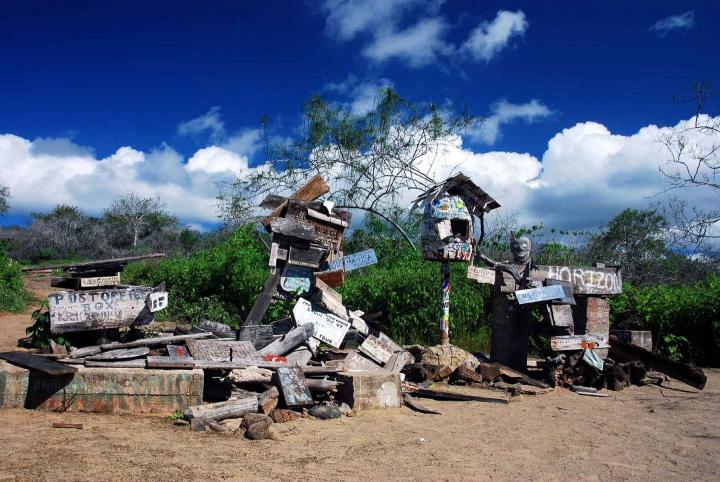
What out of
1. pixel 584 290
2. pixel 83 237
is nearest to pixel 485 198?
pixel 584 290

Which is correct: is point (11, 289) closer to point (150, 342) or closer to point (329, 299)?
point (150, 342)

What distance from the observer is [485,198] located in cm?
966

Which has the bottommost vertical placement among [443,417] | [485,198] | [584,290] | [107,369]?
[443,417]

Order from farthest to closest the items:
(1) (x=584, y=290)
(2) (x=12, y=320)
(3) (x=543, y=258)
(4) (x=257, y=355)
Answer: (3) (x=543, y=258) < (2) (x=12, y=320) < (1) (x=584, y=290) < (4) (x=257, y=355)

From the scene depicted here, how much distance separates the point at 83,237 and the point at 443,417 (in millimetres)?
31523

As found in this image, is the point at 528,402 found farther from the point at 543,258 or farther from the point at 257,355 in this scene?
the point at 543,258

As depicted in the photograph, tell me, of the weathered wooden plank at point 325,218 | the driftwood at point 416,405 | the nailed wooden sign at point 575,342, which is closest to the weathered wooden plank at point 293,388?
the driftwood at point 416,405

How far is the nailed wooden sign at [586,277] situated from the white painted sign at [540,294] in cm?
54

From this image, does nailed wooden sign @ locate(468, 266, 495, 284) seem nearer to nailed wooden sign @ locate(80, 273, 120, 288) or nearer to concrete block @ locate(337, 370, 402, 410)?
concrete block @ locate(337, 370, 402, 410)

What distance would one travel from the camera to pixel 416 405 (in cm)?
726

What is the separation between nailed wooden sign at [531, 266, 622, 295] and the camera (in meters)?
9.45

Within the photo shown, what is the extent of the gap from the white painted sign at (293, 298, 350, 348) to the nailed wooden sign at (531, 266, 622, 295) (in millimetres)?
3394

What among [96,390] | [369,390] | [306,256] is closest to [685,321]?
[369,390]

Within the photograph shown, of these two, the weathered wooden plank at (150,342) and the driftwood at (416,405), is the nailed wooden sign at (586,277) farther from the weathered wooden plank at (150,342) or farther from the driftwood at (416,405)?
the weathered wooden plank at (150,342)
